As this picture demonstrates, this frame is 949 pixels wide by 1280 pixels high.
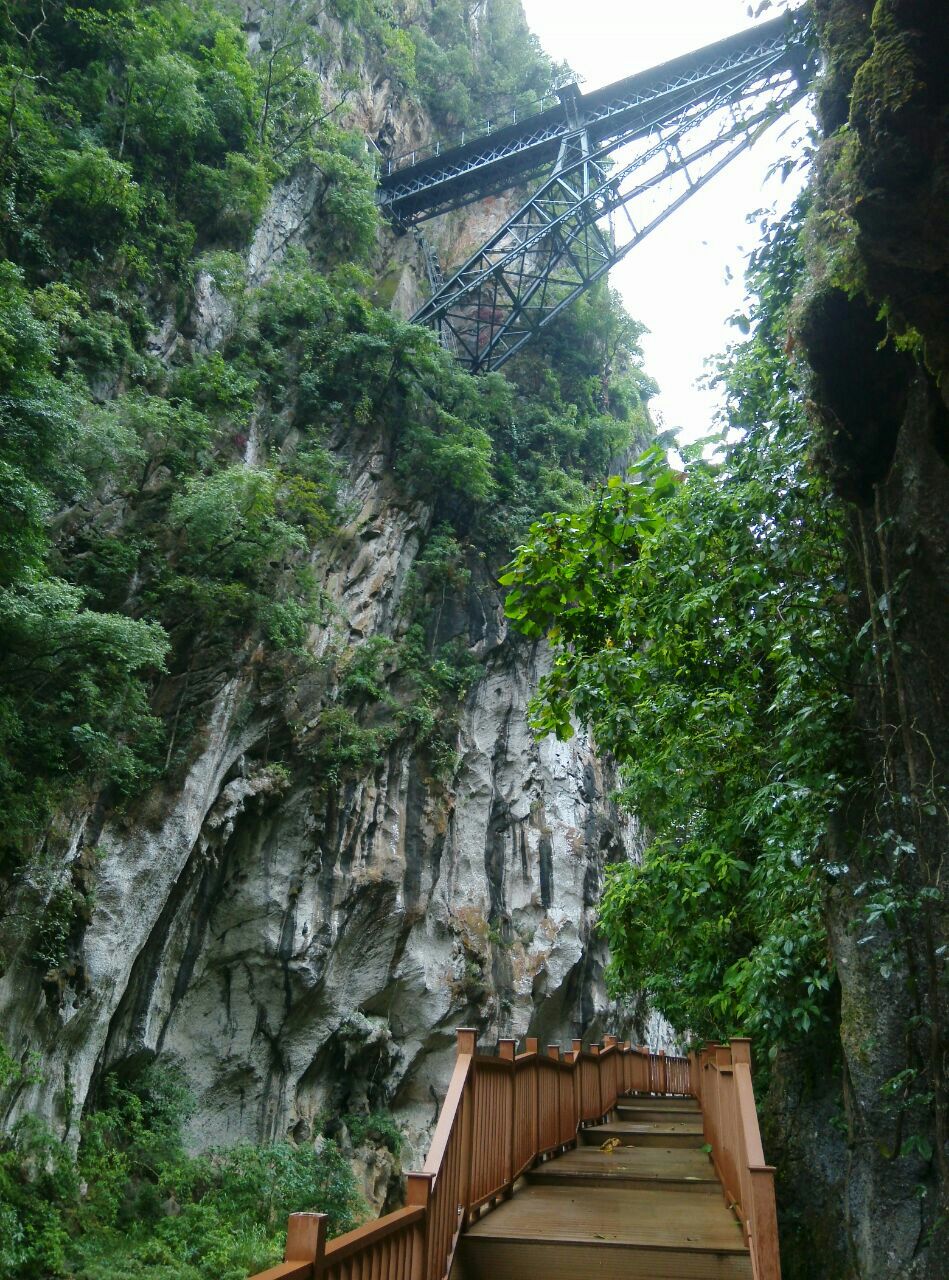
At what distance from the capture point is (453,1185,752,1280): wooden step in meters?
4.29

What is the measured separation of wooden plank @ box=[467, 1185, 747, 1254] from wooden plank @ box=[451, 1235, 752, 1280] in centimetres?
4

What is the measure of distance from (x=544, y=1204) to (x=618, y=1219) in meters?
Answer: 0.53

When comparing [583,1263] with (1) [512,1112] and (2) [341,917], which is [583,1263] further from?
(2) [341,917]

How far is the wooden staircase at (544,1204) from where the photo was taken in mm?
3304

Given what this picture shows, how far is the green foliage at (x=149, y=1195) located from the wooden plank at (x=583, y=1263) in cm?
564

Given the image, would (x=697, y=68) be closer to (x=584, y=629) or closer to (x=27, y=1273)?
(x=584, y=629)

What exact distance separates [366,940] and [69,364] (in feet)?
32.1

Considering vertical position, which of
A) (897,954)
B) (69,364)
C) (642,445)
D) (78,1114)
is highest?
(642,445)

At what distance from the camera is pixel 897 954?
356 cm

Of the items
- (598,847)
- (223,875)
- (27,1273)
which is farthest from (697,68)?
(27,1273)

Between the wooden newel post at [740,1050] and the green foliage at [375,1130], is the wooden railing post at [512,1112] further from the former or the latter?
the green foliage at [375,1130]

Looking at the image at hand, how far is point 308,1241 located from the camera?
2381mm

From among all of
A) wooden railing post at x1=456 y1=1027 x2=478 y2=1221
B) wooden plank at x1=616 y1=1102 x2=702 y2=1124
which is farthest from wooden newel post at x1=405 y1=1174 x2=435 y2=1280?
wooden plank at x1=616 y1=1102 x2=702 y2=1124

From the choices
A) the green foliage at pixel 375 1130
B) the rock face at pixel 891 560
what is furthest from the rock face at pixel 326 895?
the rock face at pixel 891 560
